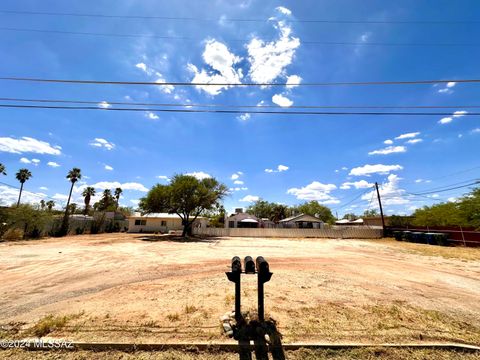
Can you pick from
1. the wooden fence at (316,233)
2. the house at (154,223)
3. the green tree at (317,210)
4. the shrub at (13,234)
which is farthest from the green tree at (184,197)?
the green tree at (317,210)

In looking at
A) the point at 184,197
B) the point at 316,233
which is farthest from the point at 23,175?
the point at 316,233

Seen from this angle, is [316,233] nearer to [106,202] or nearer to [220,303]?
[220,303]

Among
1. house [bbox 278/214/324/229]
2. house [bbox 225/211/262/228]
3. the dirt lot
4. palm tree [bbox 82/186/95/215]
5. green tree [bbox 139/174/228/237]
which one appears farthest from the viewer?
palm tree [bbox 82/186/95/215]

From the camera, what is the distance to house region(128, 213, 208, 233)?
134 ft

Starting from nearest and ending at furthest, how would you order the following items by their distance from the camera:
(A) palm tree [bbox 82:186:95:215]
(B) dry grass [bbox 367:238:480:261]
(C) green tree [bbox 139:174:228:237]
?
(B) dry grass [bbox 367:238:480:261]
(C) green tree [bbox 139:174:228:237]
(A) palm tree [bbox 82:186:95:215]

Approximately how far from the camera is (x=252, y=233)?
33000 millimetres

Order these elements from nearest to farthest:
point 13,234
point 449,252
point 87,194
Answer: point 449,252, point 13,234, point 87,194

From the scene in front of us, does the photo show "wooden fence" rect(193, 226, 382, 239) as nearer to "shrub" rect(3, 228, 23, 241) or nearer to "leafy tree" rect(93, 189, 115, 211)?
"shrub" rect(3, 228, 23, 241)

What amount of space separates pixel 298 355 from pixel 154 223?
4177 cm

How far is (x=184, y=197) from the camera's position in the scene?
29422 millimetres

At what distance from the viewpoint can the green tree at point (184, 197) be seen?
29.3 meters

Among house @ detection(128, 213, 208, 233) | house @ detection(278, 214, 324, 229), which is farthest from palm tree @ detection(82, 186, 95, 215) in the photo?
house @ detection(278, 214, 324, 229)

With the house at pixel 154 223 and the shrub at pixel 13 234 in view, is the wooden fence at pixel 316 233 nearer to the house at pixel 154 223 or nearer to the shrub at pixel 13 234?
the house at pixel 154 223

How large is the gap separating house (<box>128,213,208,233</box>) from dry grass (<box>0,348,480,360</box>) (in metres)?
38.0
